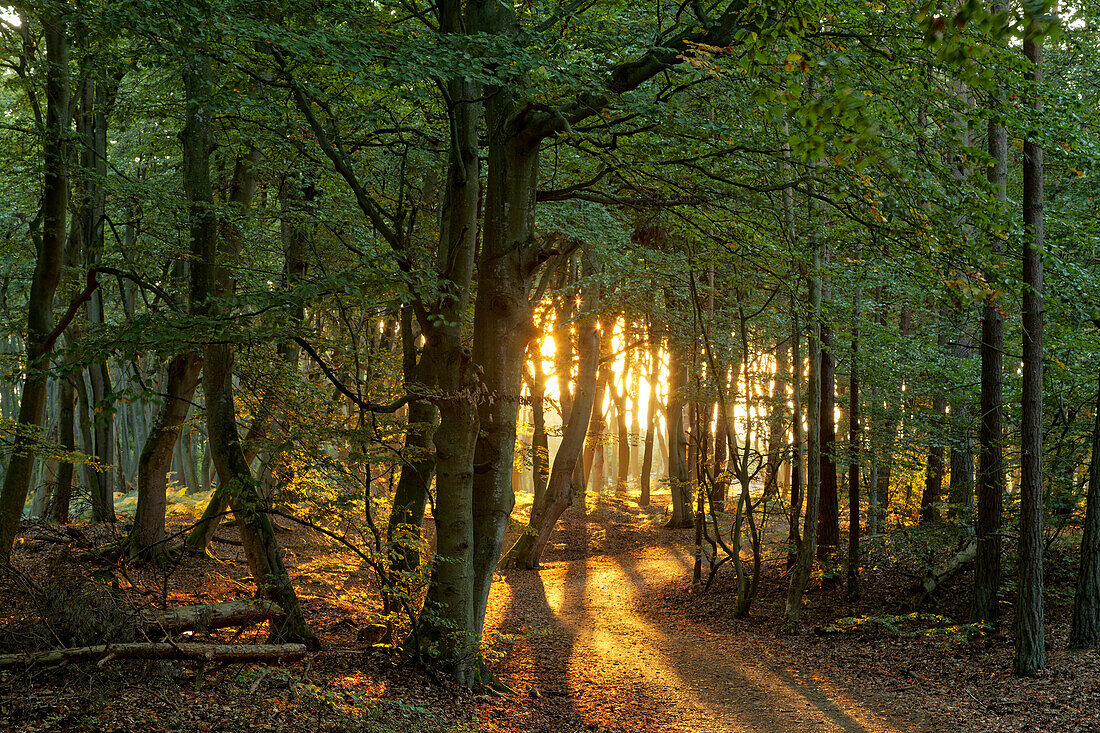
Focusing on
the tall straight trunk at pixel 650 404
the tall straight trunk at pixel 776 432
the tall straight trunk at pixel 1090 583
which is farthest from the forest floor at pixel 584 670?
the tall straight trunk at pixel 650 404

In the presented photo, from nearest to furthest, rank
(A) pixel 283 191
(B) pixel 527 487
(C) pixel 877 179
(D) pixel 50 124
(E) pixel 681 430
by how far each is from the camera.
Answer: (C) pixel 877 179, (D) pixel 50 124, (A) pixel 283 191, (E) pixel 681 430, (B) pixel 527 487

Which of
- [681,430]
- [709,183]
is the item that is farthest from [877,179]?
[681,430]

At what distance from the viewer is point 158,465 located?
11.5m

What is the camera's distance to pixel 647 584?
1612 centimetres

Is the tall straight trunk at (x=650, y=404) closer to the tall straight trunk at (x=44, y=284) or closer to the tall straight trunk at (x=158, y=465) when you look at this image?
the tall straight trunk at (x=158, y=465)

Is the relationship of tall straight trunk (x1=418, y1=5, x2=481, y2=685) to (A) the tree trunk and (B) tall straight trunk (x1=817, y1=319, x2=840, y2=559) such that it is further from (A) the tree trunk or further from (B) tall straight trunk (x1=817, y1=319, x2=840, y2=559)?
(A) the tree trunk

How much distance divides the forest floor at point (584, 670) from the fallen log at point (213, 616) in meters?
0.19

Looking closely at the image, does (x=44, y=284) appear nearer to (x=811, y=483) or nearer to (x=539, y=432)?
(x=811, y=483)

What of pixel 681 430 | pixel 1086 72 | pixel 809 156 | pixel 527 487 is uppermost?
pixel 1086 72

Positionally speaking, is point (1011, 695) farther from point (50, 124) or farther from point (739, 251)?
point (50, 124)

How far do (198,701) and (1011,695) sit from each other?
26.3 ft

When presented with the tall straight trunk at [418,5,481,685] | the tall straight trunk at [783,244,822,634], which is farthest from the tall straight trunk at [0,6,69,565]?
the tall straight trunk at [783,244,822,634]

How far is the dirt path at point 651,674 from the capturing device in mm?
7633

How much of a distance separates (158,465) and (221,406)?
512 centimetres
